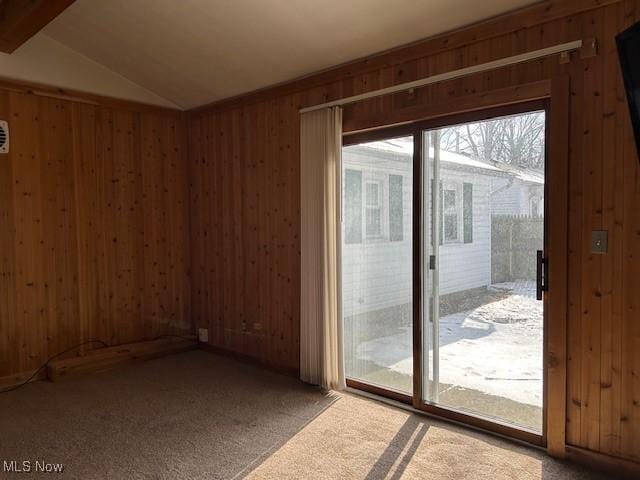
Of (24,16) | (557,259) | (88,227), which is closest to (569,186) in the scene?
(557,259)

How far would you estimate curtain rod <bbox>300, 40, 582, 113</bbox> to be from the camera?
247 cm

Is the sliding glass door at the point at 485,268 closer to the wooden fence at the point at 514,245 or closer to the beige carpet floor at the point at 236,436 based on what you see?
the wooden fence at the point at 514,245

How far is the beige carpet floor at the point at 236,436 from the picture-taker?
246 cm

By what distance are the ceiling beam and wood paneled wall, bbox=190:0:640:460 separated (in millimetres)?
1715

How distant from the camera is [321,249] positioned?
3607mm

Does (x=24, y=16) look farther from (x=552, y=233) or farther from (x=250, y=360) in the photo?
(x=552, y=233)

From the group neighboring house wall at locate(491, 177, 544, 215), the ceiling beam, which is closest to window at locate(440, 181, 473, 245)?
neighboring house wall at locate(491, 177, 544, 215)

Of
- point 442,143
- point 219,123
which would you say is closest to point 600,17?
point 442,143

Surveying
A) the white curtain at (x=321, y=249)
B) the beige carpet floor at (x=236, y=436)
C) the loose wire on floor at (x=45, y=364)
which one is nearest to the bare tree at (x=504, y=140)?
the white curtain at (x=321, y=249)


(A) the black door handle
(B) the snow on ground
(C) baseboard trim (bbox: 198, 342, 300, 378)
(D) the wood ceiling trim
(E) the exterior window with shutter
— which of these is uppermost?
(D) the wood ceiling trim

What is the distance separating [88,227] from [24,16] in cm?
195

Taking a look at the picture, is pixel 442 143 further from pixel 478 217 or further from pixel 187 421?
pixel 187 421

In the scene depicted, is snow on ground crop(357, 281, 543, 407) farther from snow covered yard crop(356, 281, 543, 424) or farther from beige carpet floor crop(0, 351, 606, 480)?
beige carpet floor crop(0, 351, 606, 480)

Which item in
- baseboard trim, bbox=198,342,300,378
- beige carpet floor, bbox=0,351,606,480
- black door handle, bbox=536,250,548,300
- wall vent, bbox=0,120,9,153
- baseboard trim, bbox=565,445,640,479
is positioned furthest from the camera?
baseboard trim, bbox=198,342,300,378
